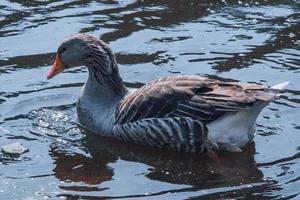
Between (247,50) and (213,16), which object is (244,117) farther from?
(213,16)

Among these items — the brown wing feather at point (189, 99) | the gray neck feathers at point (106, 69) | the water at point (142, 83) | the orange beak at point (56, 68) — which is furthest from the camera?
the orange beak at point (56, 68)

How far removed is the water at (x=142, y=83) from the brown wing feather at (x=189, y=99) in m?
0.48

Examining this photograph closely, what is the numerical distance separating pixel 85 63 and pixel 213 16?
343cm

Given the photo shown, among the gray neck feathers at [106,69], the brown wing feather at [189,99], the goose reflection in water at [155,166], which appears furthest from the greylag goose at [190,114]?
the gray neck feathers at [106,69]

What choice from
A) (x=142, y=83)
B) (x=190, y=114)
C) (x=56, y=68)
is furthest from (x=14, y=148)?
(x=142, y=83)

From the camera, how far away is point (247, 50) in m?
12.7

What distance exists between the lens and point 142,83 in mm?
11758

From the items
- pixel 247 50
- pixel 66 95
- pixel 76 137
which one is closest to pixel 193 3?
pixel 247 50

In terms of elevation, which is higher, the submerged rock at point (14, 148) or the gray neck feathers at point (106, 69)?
the gray neck feathers at point (106, 69)

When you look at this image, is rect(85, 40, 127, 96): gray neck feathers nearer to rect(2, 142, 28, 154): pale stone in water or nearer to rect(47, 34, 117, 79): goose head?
rect(47, 34, 117, 79): goose head

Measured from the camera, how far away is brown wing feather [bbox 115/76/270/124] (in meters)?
10.0

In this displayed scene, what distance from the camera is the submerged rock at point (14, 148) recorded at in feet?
33.1

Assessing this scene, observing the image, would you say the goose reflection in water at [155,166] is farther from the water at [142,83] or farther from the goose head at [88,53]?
the goose head at [88,53]

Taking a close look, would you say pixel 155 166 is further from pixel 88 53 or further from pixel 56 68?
pixel 56 68
